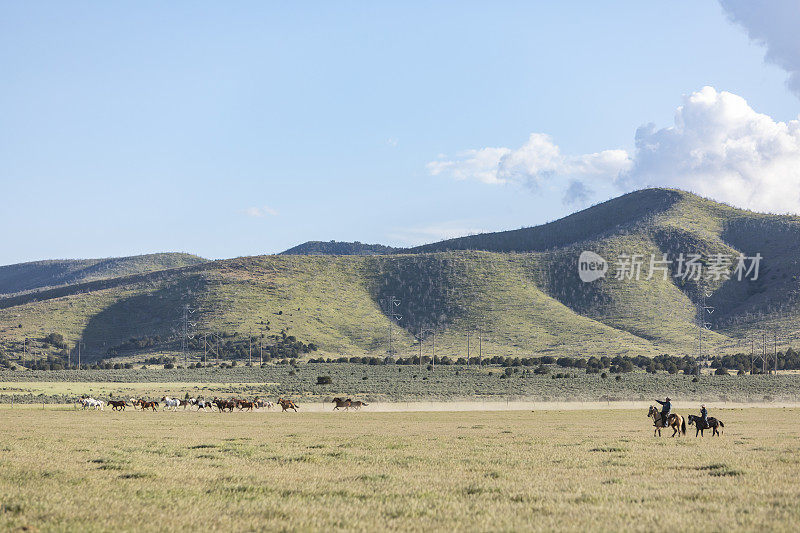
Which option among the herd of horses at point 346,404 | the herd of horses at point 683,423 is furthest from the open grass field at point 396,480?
the herd of horses at point 346,404

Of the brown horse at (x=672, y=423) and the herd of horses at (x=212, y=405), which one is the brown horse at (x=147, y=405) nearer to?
the herd of horses at (x=212, y=405)

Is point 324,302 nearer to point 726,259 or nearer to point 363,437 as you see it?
point 726,259

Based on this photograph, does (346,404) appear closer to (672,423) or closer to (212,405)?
(212,405)

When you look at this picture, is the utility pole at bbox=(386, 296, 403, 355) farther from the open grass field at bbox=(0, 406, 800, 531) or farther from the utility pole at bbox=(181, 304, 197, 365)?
the open grass field at bbox=(0, 406, 800, 531)

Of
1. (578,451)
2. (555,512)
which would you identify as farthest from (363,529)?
(578,451)

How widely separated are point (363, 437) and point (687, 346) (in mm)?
126128

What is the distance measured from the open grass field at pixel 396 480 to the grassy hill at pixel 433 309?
4374 inches

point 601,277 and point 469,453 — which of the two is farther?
point 601,277

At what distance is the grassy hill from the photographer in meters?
147

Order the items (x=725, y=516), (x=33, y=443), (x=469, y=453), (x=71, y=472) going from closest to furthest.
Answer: (x=725, y=516)
(x=71, y=472)
(x=469, y=453)
(x=33, y=443)

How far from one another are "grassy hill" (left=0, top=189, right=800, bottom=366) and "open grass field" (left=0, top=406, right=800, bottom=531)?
11111 centimetres

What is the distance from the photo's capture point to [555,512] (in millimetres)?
13906

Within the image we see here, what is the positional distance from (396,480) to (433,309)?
154503 millimetres

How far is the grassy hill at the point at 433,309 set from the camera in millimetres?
147000
